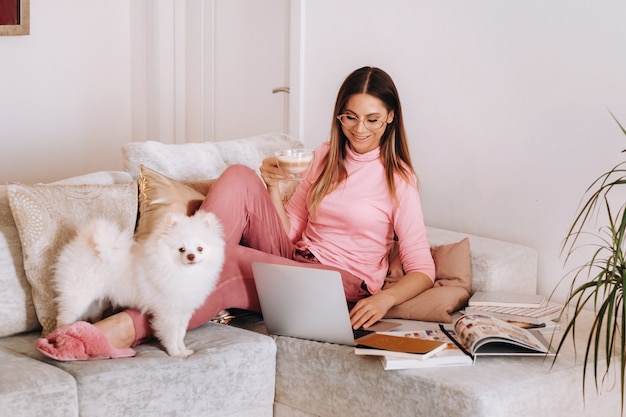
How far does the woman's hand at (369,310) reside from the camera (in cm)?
248

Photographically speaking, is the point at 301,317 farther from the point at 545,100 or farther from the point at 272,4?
the point at 272,4

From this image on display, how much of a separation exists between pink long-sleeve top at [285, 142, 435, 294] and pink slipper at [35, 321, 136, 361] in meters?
0.90

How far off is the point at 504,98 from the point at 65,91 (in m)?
2.78

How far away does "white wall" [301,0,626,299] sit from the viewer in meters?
2.85

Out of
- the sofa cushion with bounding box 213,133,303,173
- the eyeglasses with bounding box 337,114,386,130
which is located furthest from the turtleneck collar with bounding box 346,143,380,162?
the sofa cushion with bounding box 213,133,303,173

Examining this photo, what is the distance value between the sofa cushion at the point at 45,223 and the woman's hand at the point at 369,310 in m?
0.83

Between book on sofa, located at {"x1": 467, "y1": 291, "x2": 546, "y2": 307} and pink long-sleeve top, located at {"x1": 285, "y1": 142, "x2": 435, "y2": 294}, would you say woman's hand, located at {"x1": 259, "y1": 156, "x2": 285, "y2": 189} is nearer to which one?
pink long-sleeve top, located at {"x1": 285, "y1": 142, "x2": 435, "y2": 294}

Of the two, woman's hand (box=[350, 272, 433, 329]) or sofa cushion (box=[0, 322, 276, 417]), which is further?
woman's hand (box=[350, 272, 433, 329])

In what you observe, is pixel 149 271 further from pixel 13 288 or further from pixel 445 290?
pixel 445 290

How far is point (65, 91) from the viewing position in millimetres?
4883

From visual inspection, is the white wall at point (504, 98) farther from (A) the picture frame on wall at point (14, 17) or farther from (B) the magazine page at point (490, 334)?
(A) the picture frame on wall at point (14, 17)

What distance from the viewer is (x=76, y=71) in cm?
491

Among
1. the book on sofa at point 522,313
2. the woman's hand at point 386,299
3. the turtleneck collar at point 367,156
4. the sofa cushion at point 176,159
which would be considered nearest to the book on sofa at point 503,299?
the book on sofa at point 522,313

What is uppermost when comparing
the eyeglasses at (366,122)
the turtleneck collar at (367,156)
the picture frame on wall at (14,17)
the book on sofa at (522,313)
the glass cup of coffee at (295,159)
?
the picture frame on wall at (14,17)
